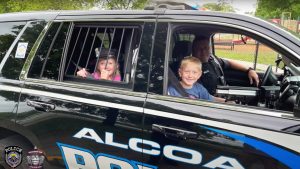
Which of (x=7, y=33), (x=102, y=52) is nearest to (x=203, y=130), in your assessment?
(x=102, y=52)

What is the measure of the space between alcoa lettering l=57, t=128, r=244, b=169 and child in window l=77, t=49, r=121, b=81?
1.47 ft

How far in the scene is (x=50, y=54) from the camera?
3.19 m

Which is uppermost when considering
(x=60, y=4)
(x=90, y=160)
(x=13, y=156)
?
(x=60, y=4)

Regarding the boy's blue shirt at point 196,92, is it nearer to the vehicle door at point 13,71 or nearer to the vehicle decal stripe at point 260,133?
the vehicle decal stripe at point 260,133

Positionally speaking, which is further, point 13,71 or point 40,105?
point 13,71

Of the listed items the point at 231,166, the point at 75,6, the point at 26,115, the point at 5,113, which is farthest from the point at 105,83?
the point at 75,6

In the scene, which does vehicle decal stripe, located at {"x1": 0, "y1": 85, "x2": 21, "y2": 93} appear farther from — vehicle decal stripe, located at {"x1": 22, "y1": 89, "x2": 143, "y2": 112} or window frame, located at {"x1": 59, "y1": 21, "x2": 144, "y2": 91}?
window frame, located at {"x1": 59, "y1": 21, "x2": 144, "y2": 91}

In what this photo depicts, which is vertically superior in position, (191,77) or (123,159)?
(191,77)

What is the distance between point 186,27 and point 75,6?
1281cm

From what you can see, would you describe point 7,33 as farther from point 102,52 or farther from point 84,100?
point 84,100

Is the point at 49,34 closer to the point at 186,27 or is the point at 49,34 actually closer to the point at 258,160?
the point at 186,27

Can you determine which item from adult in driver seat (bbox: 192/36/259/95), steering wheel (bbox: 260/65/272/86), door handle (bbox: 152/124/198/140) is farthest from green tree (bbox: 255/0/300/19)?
door handle (bbox: 152/124/198/140)

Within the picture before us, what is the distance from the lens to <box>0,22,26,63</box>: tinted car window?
344cm

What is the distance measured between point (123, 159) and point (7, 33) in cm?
162
